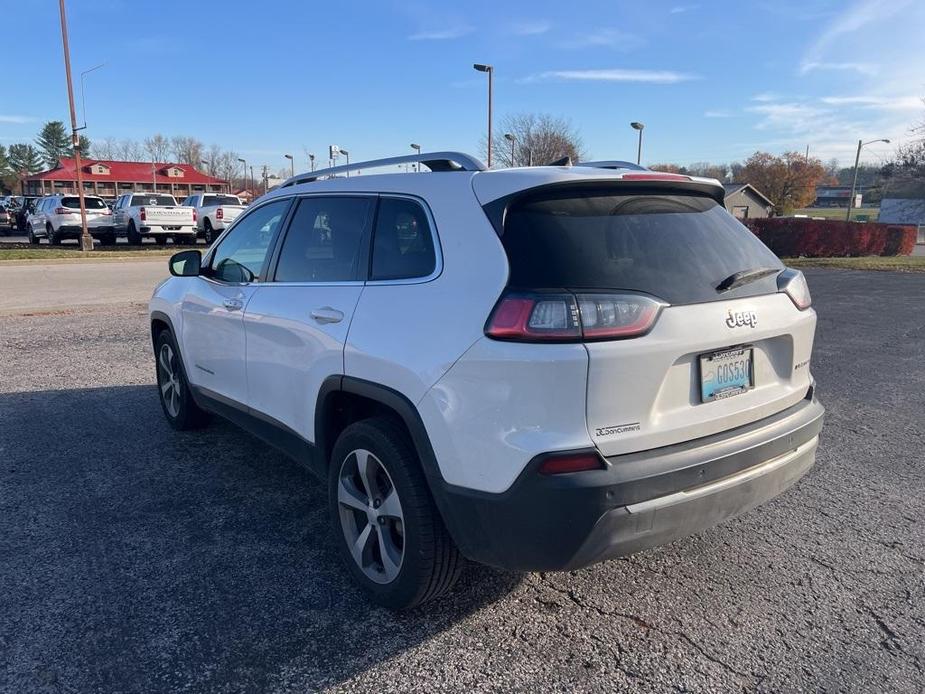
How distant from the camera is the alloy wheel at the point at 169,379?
17.0ft

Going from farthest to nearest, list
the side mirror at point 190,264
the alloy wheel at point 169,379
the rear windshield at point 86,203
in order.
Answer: the rear windshield at point 86,203 → the alloy wheel at point 169,379 → the side mirror at point 190,264

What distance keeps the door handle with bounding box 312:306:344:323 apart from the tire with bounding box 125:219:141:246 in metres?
24.5

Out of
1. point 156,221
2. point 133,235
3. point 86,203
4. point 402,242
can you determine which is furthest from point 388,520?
point 86,203

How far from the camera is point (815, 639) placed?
2699 mm

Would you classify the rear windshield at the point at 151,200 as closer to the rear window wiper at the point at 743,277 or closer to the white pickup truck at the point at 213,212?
the white pickup truck at the point at 213,212

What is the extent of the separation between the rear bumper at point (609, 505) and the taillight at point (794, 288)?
26.1 inches

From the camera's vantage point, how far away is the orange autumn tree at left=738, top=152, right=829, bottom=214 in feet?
239

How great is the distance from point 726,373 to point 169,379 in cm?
424

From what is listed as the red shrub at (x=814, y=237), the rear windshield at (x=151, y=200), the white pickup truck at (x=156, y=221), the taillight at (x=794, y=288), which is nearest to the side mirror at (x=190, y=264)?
the taillight at (x=794, y=288)

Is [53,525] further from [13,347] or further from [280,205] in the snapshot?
[13,347]

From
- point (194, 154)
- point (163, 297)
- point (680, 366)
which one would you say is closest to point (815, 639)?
point (680, 366)

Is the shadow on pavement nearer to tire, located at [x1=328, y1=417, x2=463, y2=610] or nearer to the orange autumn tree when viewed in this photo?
tire, located at [x1=328, y1=417, x2=463, y2=610]

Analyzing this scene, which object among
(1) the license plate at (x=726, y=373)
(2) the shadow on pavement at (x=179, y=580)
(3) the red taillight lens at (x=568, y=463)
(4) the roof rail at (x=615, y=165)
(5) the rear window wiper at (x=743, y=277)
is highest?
(4) the roof rail at (x=615, y=165)

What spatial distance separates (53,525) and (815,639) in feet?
12.0
